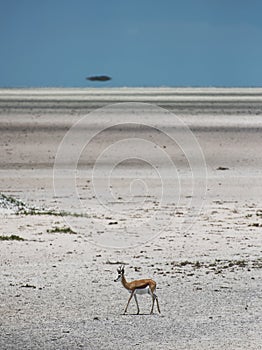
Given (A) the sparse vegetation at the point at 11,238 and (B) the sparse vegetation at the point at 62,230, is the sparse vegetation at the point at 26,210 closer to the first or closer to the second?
(B) the sparse vegetation at the point at 62,230

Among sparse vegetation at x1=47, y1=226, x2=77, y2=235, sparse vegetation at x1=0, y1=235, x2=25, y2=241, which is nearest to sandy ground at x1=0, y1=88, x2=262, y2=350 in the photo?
sparse vegetation at x1=47, y1=226, x2=77, y2=235

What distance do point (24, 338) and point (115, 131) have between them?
91.2ft

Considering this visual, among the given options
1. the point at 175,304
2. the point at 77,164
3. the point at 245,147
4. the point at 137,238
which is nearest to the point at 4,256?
the point at 137,238

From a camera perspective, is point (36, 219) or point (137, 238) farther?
point (36, 219)

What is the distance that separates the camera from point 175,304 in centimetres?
955

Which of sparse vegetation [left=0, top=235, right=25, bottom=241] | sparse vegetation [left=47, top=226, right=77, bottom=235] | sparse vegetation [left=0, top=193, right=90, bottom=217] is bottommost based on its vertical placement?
sparse vegetation [left=0, top=235, right=25, bottom=241]

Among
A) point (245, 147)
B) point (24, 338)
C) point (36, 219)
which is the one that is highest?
point (245, 147)

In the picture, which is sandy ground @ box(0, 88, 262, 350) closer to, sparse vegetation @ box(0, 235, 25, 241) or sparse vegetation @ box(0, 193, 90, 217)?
sparse vegetation @ box(0, 193, 90, 217)

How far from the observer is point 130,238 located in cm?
1469

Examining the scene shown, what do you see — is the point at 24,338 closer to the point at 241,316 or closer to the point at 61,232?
the point at 241,316

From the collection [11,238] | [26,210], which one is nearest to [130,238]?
[11,238]

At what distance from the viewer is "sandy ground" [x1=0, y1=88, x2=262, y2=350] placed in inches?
338

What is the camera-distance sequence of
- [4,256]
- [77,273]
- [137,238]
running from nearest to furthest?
[77,273] → [4,256] → [137,238]

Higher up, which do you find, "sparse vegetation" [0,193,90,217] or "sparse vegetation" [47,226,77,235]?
"sparse vegetation" [0,193,90,217]
